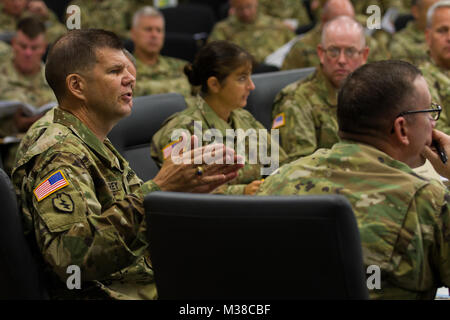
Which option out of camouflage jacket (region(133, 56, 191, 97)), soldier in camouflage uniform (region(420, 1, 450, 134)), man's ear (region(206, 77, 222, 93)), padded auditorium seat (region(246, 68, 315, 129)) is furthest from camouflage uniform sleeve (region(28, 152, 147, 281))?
camouflage jacket (region(133, 56, 191, 97))

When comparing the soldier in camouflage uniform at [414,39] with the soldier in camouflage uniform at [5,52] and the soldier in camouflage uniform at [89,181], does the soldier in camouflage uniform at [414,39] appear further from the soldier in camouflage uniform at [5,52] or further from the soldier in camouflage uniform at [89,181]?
the soldier in camouflage uniform at [89,181]

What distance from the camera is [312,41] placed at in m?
4.71

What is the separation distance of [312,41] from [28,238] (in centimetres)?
342

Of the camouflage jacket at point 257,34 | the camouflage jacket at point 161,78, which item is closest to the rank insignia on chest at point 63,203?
the camouflage jacket at point 161,78

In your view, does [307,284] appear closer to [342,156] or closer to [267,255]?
[267,255]

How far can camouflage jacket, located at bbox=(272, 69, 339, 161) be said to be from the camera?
120 inches

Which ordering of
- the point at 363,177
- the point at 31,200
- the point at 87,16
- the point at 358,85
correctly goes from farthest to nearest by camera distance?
the point at 87,16 < the point at 31,200 < the point at 358,85 < the point at 363,177

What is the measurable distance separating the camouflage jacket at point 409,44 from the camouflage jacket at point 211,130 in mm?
2414

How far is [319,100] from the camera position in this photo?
3.19 meters

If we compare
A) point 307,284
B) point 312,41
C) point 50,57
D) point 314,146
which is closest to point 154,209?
point 307,284

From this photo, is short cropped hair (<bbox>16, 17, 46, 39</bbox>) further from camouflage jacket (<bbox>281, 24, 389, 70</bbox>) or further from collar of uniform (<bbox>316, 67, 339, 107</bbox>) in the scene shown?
collar of uniform (<bbox>316, 67, 339, 107</bbox>)

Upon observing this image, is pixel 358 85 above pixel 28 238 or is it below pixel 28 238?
above

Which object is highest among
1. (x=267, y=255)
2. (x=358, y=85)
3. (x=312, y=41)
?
(x=312, y=41)

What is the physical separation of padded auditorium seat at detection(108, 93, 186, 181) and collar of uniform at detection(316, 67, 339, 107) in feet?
2.59
